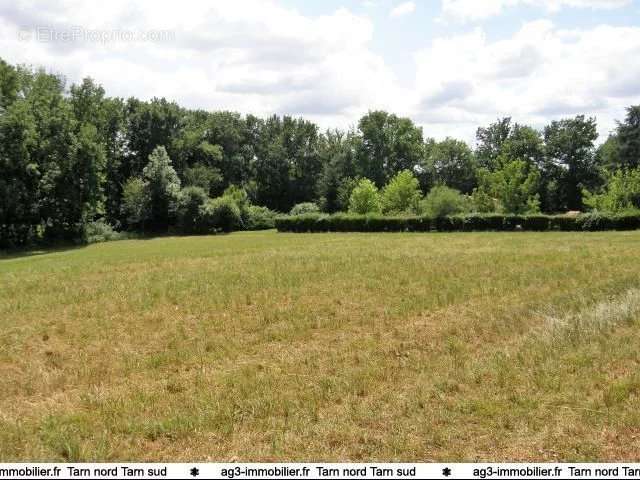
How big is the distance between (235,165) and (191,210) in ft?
88.6

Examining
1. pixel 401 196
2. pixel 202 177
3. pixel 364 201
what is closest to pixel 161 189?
pixel 202 177

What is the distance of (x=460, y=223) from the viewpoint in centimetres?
4716

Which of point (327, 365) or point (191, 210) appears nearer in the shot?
point (327, 365)

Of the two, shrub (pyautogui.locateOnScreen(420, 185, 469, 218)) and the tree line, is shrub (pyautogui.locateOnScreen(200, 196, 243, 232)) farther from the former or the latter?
shrub (pyautogui.locateOnScreen(420, 185, 469, 218))

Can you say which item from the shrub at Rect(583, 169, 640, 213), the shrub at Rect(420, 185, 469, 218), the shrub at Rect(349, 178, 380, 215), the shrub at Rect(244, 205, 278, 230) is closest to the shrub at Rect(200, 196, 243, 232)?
the shrub at Rect(244, 205, 278, 230)

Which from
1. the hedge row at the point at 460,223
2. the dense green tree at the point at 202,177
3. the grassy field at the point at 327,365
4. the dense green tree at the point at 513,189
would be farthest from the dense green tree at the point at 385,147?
the grassy field at the point at 327,365

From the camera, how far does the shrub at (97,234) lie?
181ft

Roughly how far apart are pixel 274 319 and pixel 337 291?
3.52 metres

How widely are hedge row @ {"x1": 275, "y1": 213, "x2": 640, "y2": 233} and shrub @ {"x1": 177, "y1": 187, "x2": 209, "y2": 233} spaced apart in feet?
33.4

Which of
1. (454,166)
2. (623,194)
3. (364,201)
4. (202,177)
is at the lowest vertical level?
(364,201)

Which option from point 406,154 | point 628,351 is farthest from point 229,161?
point 628,351

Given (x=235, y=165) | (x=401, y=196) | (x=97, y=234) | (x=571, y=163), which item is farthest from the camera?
(x=235, y=165)

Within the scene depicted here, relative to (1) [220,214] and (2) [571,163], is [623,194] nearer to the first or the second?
(2) [571,163]

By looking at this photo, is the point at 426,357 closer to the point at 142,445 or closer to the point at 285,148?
the point at 142,445
